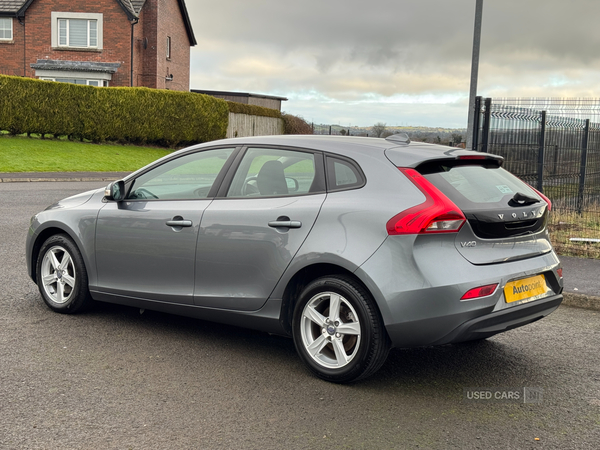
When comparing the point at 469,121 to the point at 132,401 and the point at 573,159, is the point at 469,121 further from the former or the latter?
the point at 132,401

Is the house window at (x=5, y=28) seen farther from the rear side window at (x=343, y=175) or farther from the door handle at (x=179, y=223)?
the rear side window at (x=343, y=175)

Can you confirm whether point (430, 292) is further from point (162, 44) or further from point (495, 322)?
point (162, 44)

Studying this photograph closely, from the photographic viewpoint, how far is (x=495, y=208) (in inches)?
171

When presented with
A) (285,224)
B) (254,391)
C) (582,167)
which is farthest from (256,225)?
(582,167)

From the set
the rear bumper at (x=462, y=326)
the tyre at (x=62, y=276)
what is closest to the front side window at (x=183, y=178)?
the tyre at (x=62, y=276)

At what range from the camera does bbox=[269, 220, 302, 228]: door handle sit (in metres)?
4.49


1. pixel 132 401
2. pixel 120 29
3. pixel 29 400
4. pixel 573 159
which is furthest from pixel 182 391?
pixel 120 29

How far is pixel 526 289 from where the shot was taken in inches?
172

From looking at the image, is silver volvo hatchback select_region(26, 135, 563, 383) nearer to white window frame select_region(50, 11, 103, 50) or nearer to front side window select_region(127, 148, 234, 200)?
front side window select_region(127, 148, 234, 200)

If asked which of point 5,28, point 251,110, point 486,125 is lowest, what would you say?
point 486,125

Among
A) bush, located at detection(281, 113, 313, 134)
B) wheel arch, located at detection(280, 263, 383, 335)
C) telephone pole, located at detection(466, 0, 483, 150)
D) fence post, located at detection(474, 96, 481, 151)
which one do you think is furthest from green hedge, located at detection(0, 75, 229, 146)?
wheel arch, located at detection(280, 263, 383, 335)

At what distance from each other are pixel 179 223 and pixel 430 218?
1.94 m

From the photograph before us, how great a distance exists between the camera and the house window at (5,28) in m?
39.2

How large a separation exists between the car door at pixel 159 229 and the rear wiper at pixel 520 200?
2027 millimetres
